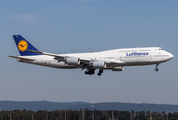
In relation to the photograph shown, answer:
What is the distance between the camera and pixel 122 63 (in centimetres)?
5984

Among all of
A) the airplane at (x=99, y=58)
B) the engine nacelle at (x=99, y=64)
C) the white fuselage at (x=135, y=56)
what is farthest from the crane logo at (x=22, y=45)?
the engine nacelle at (x=99, y=64)

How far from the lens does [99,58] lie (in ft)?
208

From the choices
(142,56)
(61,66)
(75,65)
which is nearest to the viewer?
(142,56)

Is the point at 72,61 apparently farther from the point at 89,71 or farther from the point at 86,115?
the point at 86,115

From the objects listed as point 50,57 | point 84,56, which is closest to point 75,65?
point 84,56

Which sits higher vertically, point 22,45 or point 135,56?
point 22,45

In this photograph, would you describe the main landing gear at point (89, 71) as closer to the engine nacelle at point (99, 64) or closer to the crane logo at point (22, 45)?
the engine nacelle at point (99, 64)

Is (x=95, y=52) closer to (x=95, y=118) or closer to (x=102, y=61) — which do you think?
(x=102, y=61)

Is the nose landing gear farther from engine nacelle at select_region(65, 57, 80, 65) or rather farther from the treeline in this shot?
the treeline

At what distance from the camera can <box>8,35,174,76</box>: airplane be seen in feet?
192

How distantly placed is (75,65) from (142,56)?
605 inches

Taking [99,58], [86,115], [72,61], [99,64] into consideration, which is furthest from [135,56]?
[86,115]

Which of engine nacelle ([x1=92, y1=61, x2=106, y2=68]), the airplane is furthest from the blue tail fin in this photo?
engine nacelle ([x1=92, y1=61, x2=106, y2=68])

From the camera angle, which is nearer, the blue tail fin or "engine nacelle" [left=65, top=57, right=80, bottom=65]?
"engine nacelle" [left=65, top=57, right=80, bottom=65]
